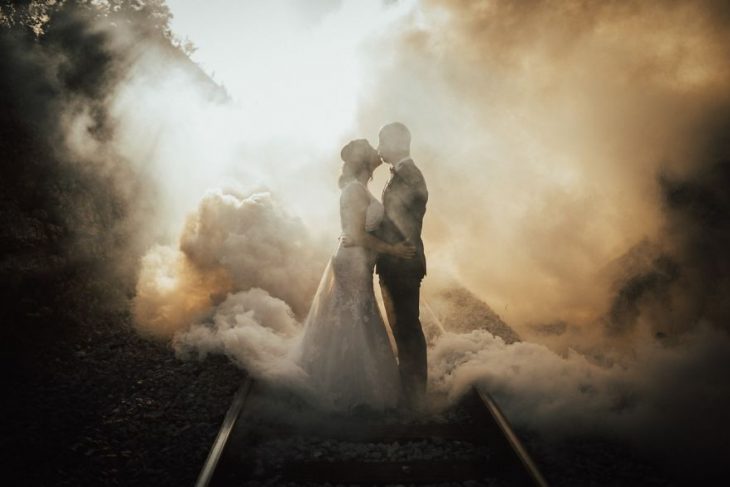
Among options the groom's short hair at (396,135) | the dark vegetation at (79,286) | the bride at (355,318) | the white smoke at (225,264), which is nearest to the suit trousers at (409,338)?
the bride at (355,318)

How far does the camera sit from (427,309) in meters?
8.06

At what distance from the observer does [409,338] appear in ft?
15.5

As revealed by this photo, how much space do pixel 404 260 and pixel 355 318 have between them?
871 millimetres

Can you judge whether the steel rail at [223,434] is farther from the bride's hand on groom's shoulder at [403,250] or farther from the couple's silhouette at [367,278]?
the bride's hand on groom's shoulder at [403,250]

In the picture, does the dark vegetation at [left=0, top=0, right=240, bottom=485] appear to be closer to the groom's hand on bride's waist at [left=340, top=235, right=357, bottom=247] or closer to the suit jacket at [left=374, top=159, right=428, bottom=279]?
the groom's hand on bride's waist at [left=340, top=235, right=357, bottom=247]

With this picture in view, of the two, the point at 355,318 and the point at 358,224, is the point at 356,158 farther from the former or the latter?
the point at 355,318

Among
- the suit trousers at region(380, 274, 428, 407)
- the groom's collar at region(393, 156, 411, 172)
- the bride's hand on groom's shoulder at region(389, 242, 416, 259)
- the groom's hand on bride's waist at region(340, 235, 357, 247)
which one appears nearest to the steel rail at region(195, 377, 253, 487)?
the suit trousers at region(380, 274, 428, 407)

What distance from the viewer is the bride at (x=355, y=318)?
4.33m

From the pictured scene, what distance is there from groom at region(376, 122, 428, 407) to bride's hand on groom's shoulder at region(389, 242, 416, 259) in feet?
0.22

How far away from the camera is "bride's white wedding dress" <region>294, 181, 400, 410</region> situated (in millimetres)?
4391

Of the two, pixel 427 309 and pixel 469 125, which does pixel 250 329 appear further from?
pixel 469 125

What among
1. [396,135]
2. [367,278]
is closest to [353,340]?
[367,278]

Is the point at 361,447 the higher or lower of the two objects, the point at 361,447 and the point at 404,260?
the lower

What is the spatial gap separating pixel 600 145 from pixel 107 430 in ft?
30.6
